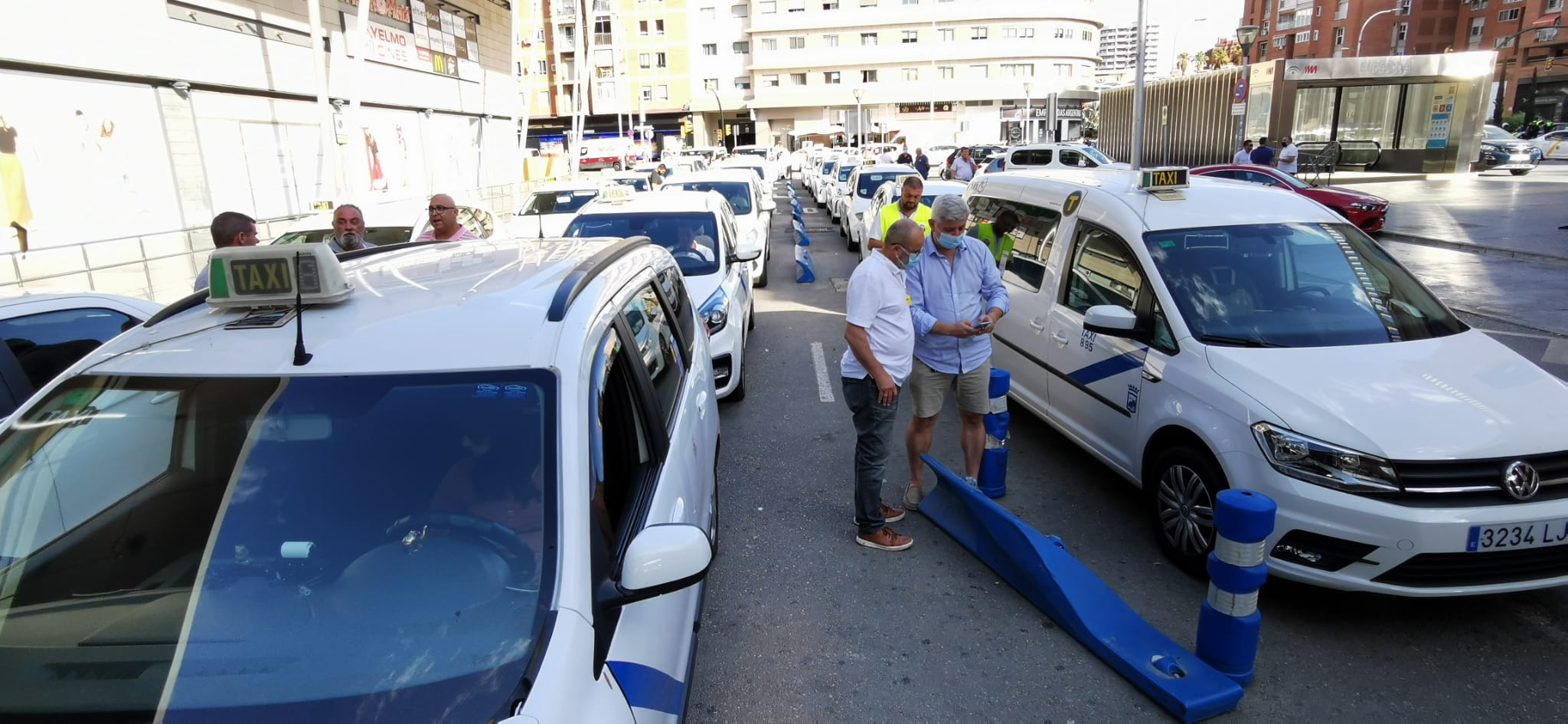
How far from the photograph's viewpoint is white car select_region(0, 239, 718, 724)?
1.92 m

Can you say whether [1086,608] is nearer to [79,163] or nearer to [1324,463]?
[1324,463]

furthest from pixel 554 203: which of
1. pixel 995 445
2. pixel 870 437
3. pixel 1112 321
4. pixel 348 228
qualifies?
pixel 1112 321

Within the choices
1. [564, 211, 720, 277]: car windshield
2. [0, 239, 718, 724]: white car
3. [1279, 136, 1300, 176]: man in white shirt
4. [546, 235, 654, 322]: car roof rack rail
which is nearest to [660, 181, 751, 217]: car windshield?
[564, 211, 720, 277]: car windshield

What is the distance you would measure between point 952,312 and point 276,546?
3496 mm

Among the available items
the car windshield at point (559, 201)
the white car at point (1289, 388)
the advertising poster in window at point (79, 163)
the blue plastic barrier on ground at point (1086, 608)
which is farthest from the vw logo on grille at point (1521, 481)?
the advertising poster in window at point (79, 163)

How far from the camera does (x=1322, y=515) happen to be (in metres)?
3.60

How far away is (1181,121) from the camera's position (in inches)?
1544

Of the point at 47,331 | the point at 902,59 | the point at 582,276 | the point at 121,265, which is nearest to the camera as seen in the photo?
the point at 582,276

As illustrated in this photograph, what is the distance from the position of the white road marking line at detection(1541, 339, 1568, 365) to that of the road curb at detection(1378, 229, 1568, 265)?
6.33m

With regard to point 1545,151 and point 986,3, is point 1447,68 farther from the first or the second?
point 986,3

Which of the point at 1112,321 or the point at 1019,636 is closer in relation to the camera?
the point at 1019,636

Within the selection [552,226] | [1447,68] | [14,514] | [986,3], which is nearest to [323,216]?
[552,226]

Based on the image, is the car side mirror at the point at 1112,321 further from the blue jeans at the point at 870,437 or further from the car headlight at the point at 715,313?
the car headlight at the point at 715,313

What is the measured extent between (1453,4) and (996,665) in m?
85.0
